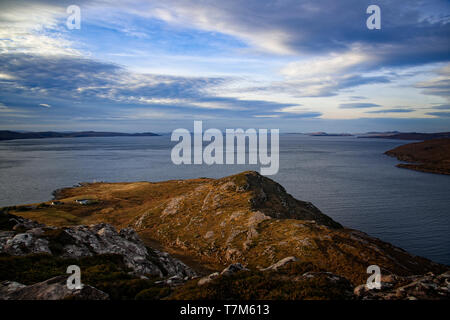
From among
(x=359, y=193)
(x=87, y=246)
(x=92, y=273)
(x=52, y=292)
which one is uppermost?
(x=52, y=292)

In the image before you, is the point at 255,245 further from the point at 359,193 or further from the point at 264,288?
the point at 359,193

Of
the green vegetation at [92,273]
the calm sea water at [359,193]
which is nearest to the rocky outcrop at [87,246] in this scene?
the green vegetation at [92,273]

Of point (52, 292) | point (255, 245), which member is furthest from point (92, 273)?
point (255, 245)

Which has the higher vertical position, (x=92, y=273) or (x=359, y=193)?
(x=92, y=273)

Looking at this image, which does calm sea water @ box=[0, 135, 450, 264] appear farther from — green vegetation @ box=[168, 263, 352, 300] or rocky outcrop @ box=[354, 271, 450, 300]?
green vegetation @ box=[168, 263, 352, 300]

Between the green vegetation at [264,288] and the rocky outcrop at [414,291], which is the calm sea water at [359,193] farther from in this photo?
the green vegetation at [264,288]

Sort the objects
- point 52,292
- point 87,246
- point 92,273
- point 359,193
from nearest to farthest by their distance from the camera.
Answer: point 52,292
point 92,273
point 87,246
point 359,193
